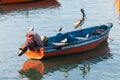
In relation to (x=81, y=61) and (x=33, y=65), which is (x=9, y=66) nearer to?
(x=33, y=65)

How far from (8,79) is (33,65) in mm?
2984

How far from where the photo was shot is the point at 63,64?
82.6 ft

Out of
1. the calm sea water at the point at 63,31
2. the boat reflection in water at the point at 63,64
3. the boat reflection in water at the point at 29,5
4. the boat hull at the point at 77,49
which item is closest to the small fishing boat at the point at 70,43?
the boat hull at the point at 77,49

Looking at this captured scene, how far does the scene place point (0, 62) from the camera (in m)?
25.1

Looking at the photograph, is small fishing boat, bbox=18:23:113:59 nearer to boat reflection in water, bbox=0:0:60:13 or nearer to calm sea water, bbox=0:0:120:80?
calm sea water, bbox=0:0:120:80

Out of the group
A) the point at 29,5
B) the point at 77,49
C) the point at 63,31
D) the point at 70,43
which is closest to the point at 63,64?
the point at 70,43

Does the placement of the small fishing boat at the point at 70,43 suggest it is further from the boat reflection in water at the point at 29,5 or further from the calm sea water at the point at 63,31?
the boat reflection in water at the point at 29,5

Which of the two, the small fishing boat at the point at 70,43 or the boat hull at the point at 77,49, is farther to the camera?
the boat hull at the point at 77,49

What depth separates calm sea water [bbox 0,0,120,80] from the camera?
23.3 meters

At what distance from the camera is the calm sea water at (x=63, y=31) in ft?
76.4

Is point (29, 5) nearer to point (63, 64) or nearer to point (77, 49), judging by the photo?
point (77, 49)

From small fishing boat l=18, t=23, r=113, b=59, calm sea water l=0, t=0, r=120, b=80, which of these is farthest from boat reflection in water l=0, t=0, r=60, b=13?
small fishing boat l=18, t=23, r=113, b=59

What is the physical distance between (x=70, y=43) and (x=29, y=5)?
21630 mm

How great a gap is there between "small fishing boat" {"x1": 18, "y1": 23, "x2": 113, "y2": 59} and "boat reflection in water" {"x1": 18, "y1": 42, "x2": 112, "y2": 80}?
1.26 feet
